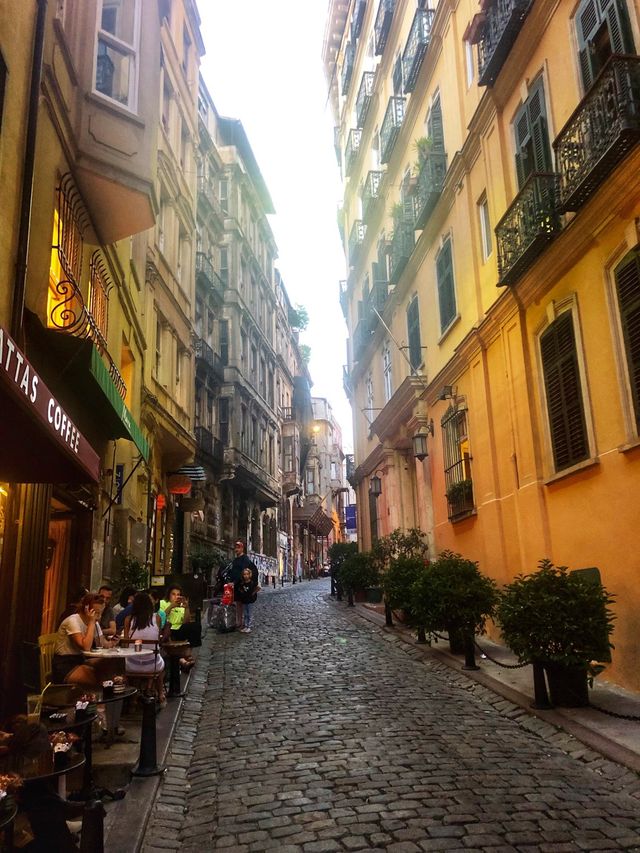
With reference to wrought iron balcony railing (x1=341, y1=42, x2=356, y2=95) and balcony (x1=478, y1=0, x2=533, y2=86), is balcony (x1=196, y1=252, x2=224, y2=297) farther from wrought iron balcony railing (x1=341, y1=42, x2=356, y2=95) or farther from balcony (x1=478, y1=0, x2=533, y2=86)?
balcony (x1=478, y1=0, x2=533, y2=86)

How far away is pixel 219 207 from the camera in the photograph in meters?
33.3

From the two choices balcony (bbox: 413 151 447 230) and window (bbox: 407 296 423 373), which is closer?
balcony (bbox: 413 151 447 230)

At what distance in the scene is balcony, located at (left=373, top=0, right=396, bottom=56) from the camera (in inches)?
826

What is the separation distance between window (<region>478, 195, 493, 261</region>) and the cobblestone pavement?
7831 mm

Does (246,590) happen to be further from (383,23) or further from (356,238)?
(383,23)

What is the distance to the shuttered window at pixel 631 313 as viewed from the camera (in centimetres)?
828

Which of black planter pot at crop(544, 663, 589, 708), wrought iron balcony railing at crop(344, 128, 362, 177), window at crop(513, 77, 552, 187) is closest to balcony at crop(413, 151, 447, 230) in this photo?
window at crop(513, 77, 552, 187)

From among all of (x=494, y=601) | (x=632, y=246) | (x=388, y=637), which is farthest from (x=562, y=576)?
(x=388, y=637)

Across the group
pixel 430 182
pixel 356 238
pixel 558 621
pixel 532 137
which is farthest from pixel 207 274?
pixel 558 621

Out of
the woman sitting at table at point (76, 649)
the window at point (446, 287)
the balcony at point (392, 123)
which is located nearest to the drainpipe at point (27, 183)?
the woman sitting at table at point (76, 649)

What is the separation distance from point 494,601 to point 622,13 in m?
7.55

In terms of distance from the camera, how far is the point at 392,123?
67.5ft

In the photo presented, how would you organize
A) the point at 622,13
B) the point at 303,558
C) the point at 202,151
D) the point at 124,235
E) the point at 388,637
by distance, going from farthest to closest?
1. the point at 303,558
2. the point at 202,151
3. the point at 388,637
4. the point at 124,235
5. the point at 622,13

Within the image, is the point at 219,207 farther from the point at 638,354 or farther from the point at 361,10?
the point at 638,354
